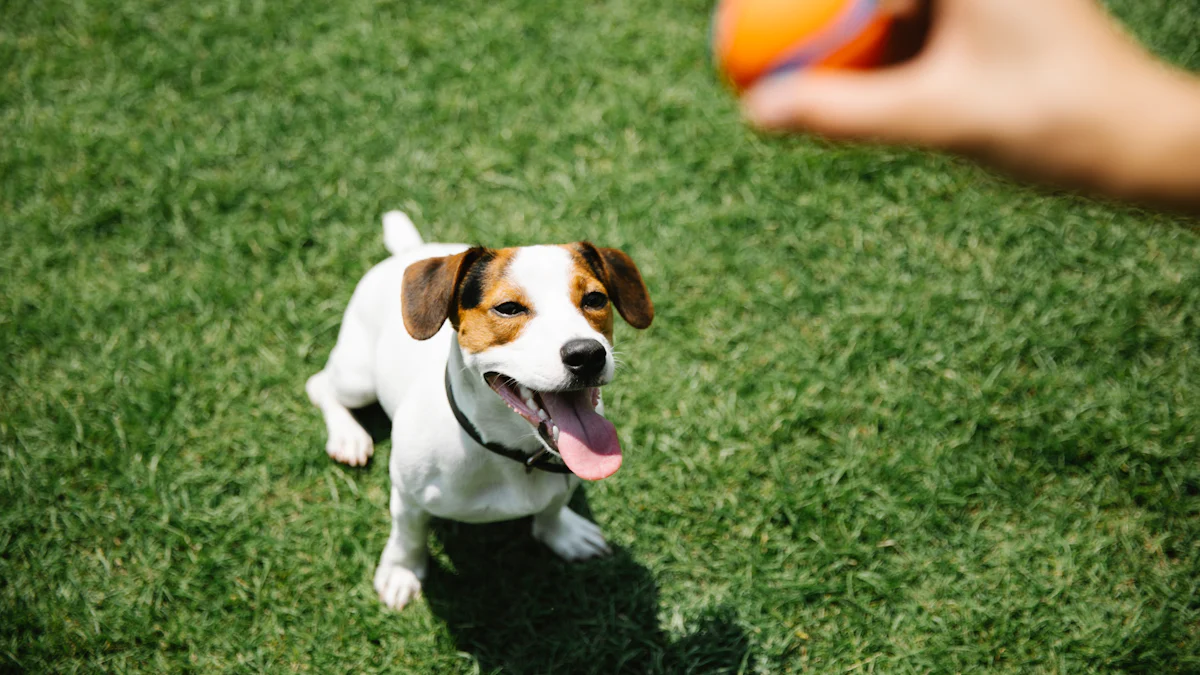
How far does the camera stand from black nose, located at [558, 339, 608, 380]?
8.27ft

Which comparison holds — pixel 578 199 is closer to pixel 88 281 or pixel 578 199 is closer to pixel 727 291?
pixel 727 291

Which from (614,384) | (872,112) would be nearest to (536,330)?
(872,112)

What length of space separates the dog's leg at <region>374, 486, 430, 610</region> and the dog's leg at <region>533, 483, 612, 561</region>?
58cm

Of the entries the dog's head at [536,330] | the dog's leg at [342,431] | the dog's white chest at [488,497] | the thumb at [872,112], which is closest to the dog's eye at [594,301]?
the dog's head at [536,330]

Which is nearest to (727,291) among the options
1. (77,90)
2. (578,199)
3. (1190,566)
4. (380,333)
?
(578,199)

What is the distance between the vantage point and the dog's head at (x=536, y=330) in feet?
8.35

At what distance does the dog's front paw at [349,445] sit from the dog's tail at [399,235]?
993mm

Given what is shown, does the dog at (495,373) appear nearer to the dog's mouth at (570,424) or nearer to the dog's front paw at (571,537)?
the dog's mouth at (570,424)

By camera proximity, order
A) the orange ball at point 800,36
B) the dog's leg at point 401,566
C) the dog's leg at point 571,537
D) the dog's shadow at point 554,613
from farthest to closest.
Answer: the dog's leg at point 571,537
the dog's shadow at point 554,613
the dog's leg at point 401,566
the orange ball at point 800,36

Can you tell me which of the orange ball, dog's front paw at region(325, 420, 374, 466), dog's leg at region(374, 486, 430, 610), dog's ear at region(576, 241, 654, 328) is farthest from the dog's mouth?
the orange ball

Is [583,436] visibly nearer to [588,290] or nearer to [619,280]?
[588,290]

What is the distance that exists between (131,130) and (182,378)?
2.03 m

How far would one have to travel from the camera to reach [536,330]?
2.62m

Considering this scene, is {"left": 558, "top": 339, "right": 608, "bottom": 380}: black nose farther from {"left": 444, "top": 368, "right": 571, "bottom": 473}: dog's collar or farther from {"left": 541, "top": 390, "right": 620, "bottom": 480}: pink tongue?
{"left": 444, "top": 368, "right": 571, "bottom": 473}: dog's collar
